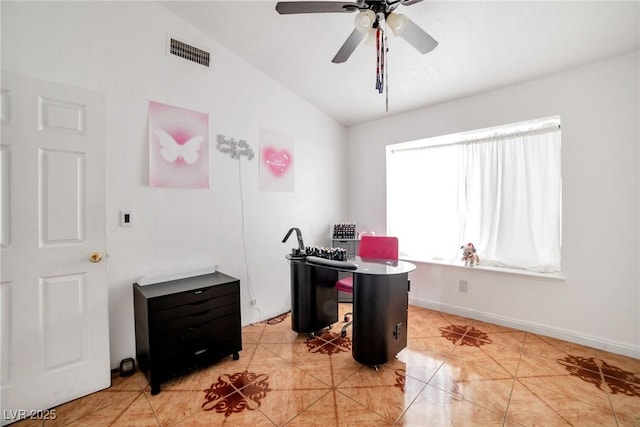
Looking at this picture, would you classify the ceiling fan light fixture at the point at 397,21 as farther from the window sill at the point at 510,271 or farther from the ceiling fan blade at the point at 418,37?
the window sill at the point at 510,271

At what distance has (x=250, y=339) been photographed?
9.19 ft

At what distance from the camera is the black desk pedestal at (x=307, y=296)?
2.79 metres

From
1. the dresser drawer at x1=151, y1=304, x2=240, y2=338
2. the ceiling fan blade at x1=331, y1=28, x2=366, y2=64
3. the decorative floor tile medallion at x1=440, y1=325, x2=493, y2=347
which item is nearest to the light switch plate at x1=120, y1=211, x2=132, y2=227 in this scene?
the dresser drawer at x1=151, y1=304, x2=240, y2=338

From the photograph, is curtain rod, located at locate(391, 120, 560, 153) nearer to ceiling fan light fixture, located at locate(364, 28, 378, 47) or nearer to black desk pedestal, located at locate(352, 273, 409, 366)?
ceiling fan light fixture, located at locate(364, 28, 378, 47)

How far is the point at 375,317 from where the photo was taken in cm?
219

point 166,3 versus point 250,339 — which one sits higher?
point 166,3

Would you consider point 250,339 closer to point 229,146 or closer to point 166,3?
point 229,146

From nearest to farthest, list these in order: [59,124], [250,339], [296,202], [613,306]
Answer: [59,124] < [613,306] < [250,339] < [296,202]

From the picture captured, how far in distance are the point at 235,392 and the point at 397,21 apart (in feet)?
9.03

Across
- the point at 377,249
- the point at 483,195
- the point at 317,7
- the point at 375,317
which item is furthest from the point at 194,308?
the point at 483,195

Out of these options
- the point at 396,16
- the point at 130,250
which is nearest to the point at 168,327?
the point at 130,250

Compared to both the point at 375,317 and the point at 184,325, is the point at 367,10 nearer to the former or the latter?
the point at 375,317

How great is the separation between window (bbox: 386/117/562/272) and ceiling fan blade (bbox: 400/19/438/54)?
176 centimetres

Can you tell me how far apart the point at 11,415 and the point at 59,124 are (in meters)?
1.88
